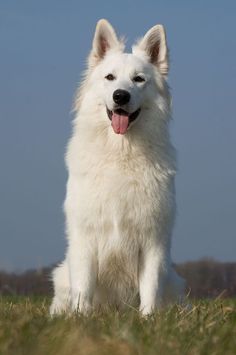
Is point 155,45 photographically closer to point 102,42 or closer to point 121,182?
point 102,42

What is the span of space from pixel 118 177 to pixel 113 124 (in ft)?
1.85

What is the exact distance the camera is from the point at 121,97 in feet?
24.0

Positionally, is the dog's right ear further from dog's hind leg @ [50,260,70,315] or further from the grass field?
the grass field

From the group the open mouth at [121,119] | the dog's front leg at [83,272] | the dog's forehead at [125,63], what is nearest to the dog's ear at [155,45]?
the dog's forehead at [125,63]

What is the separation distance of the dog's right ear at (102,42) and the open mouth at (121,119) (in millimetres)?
780

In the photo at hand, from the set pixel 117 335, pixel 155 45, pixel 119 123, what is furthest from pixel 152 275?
pixel 117 335

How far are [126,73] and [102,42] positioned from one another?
0.63 meters

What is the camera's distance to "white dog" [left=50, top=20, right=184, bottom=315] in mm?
7246

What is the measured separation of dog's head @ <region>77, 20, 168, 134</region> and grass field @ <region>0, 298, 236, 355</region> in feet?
9.33

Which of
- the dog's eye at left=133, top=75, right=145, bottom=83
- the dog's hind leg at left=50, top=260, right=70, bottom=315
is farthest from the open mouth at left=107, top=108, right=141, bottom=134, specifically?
the dog's hind leg at left=50, top=260, right=70, bottom=315

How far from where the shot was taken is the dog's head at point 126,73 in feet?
24.4

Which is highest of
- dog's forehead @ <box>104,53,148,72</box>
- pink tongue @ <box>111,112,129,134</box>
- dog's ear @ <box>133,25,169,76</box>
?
dog's ear @ <box>133,25,169,76</box>

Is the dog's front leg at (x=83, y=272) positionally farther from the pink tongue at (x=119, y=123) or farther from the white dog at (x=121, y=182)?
the pink tongue at (x=119, y=123)

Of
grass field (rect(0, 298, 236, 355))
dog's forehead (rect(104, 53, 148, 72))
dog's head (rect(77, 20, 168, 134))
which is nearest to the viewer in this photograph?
grass field (rect(0, 298, 236, 355))
